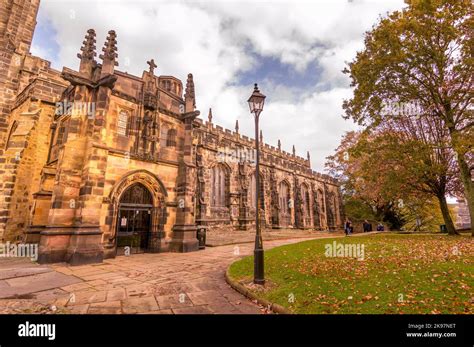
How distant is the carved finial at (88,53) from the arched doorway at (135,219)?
20.0 feet

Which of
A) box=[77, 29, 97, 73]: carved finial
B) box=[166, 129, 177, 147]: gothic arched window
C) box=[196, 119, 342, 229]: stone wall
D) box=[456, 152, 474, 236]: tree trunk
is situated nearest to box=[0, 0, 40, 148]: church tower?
box=[77, 29, 97, 73]: carved finial

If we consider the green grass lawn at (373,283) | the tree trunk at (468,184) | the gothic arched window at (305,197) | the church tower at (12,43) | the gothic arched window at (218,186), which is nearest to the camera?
the green grass lawn at (373,283)

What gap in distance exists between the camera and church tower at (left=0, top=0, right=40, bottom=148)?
51.5 feet

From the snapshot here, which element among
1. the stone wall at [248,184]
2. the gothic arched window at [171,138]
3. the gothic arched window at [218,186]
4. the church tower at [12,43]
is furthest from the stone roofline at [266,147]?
the church tower at [12,43]

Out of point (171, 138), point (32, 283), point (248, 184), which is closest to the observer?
point (32, 283)

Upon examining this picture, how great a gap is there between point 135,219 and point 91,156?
3.98 m

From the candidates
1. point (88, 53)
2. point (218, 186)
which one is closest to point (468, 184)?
point (218, 186)

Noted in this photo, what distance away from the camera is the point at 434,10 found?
12852 mm

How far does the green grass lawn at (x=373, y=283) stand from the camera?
4.24 meters

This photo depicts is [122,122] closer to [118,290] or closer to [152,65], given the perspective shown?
[152,65]

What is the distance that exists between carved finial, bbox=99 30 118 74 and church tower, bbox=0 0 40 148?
10220 mm

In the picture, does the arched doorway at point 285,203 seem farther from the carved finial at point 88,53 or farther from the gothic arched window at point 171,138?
the carved finial at point 88,53

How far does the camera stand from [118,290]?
5.62m
